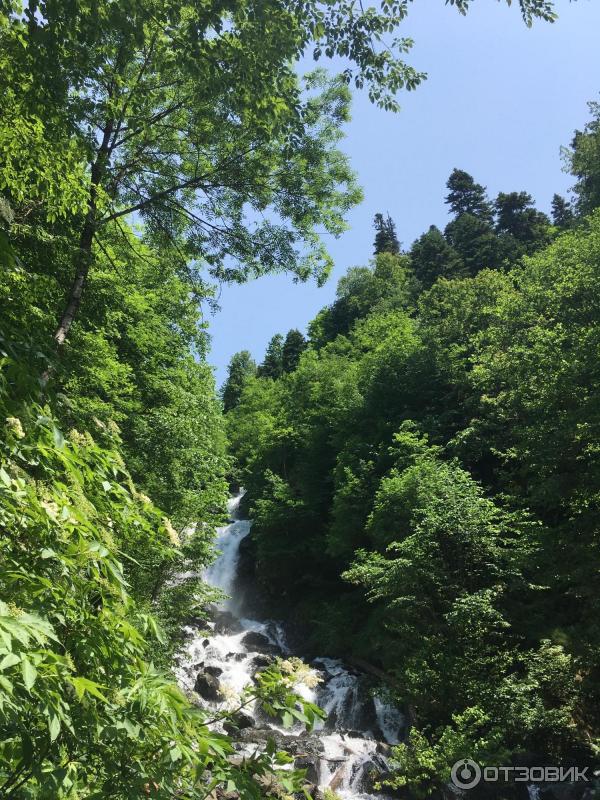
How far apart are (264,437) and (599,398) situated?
24.2 m

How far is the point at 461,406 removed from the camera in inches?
929

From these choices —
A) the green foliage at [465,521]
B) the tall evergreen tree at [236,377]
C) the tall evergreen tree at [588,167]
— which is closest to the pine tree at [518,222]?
the tall evergreen tree at [588,167]

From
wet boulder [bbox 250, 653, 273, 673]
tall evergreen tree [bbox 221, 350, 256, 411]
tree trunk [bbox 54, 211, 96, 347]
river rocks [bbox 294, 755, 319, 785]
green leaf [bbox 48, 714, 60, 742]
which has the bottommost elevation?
river rocks [bbox 294, 755, 319, 785]

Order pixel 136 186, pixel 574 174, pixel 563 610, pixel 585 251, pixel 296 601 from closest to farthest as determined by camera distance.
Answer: pixel 136 186
pixel 563 610
pixel 585 251
pixel 296 601
pixel 574 174

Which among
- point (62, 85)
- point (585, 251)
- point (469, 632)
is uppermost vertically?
point (585, 251)

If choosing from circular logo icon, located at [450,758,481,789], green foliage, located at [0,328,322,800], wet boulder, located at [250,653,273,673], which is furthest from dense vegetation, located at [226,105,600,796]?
green foliage, located at [0,328,322,800]

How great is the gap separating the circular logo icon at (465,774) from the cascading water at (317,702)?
291cm

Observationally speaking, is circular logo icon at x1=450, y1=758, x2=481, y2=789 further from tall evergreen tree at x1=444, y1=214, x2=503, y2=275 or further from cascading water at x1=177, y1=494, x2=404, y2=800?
tall evergreen tree at x1=444, y1=214, x2=503, y2=275

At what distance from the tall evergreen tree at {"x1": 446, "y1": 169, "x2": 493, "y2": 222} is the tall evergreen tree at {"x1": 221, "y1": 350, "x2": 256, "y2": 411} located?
28.7m

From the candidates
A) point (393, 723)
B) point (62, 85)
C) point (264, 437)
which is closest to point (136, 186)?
point (62, 85)

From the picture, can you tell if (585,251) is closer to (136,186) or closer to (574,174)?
(574,174)

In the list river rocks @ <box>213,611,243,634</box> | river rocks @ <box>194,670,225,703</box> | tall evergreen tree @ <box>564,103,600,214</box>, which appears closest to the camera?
river rocks @ <box>194,670,225,703</box>

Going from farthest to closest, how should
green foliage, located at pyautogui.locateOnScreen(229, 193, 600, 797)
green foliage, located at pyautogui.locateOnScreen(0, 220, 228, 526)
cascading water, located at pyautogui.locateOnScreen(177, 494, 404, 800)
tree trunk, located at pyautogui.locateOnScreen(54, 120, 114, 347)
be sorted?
1. cascading water, located at pyautogui.locateOnScreen(177, 494, 404, 800)
2. green foliage, located at pyautogui.locateOnScreen(229, 193, 600, 797)
3. green foliage, located at pyautogui.locateOnScreen(0, 220, 228, 526)
4. tree trunk, located at pyautogui.locateOnScreen(54, 120, 114, 347)

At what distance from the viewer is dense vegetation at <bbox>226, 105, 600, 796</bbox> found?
11.2 metres
